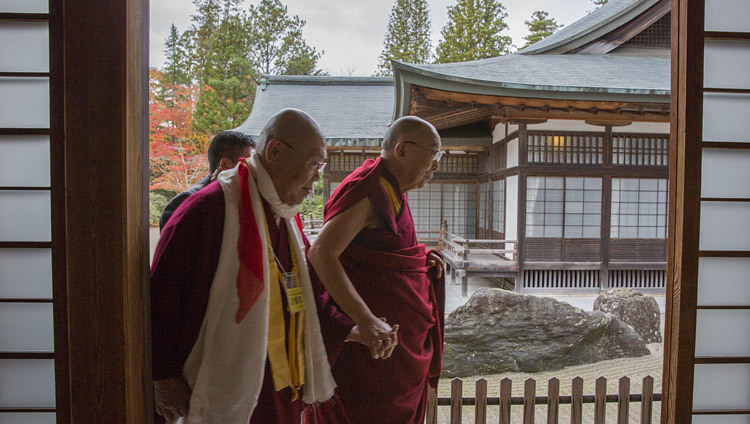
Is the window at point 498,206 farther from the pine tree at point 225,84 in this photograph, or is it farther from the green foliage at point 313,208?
the pine tree at point 225,84

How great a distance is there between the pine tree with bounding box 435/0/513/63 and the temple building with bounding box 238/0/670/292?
849 cm

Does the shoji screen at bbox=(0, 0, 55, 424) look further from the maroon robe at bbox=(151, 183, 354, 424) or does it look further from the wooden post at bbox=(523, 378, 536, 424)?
the wooden post at bbox=(523, 378, 536, 424)

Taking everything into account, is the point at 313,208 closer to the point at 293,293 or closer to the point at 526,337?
the point at 526,337

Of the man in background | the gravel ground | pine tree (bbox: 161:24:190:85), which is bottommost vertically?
the gravel ground

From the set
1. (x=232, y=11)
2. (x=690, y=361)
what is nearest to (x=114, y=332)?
(x=690, y=361)

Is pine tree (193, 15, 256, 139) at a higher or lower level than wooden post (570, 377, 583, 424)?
higher

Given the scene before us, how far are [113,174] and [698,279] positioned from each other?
6.03ft

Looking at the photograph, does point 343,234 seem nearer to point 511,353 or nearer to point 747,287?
point 747,287

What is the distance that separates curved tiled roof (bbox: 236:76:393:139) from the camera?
9241 mm

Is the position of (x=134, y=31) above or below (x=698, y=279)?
above

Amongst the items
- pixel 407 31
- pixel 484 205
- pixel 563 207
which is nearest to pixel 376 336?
pixel 563 207

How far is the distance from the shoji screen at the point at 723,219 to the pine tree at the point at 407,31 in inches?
683

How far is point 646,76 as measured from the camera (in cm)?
649

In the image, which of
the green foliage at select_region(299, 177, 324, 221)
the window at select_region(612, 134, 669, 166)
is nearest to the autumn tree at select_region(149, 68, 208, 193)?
the green foliage at select_region(299, 177, 324, 221)
